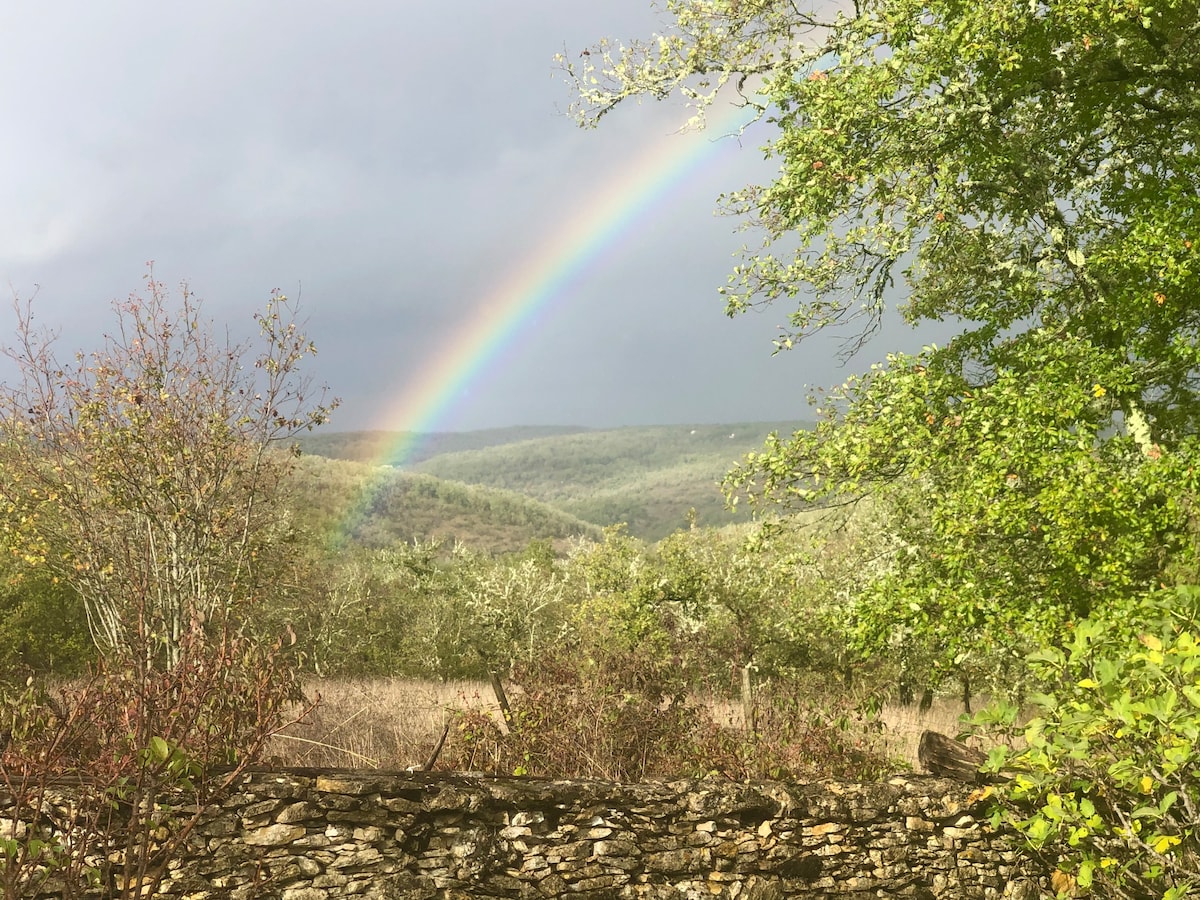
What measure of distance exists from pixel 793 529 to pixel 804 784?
5.16 meters

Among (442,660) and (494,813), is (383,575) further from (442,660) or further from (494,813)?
(494,813)

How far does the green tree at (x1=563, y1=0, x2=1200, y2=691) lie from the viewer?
8.31 meters

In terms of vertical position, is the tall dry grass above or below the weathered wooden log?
below

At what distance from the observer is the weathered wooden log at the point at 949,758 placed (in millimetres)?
7207

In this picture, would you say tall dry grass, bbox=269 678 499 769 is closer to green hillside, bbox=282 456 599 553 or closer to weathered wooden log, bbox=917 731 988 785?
weathered wooden log, bbox=917 731 988 785

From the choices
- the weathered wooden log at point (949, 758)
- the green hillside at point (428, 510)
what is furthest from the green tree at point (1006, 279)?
the green hillside at point (428, 510)

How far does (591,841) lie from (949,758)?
3.71 m

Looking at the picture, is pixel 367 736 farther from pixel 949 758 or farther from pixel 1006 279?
pixel 1006 279

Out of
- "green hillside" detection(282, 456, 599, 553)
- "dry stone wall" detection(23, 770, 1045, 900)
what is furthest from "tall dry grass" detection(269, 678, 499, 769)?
"green hillside" detection(282, 456, 599, 553)

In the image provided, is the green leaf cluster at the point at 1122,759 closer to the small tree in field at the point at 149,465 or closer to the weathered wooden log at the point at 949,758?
the weathered wooden log at the point at 949,758

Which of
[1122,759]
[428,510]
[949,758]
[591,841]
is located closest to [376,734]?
[591,841]

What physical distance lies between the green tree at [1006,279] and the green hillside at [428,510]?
79.3m

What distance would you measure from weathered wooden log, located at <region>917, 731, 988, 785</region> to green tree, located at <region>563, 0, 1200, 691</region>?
148 centimetres

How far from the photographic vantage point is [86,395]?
10953mm
